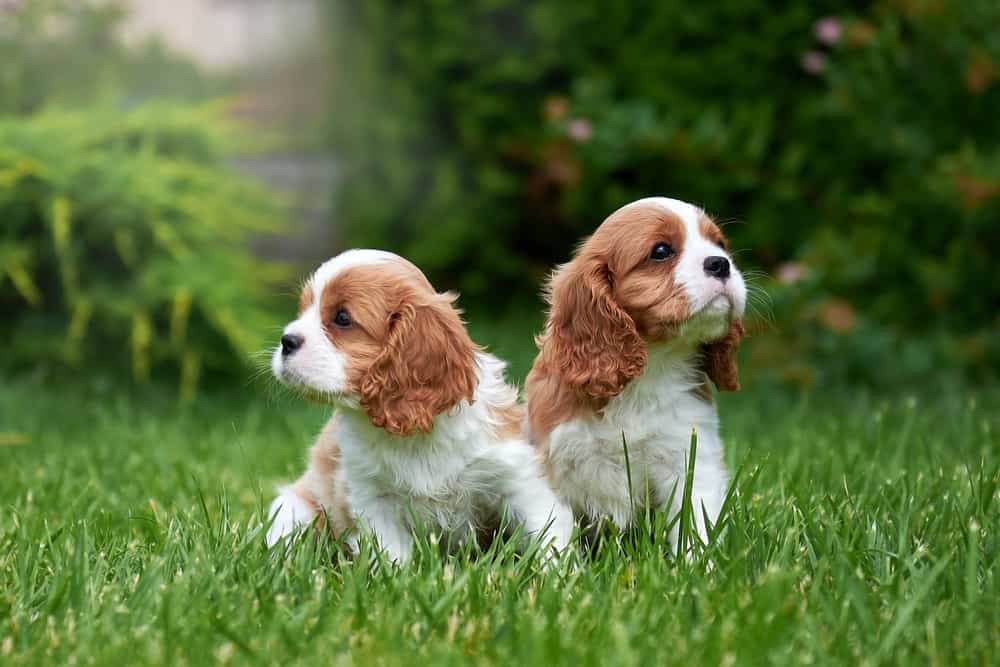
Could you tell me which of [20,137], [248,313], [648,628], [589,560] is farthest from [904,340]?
[20,137]

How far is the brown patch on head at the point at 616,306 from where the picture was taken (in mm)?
3342

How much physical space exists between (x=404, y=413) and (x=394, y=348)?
0.19 meters

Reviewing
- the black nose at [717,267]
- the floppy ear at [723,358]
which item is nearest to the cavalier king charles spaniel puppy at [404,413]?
the floppy ear at [723,358]

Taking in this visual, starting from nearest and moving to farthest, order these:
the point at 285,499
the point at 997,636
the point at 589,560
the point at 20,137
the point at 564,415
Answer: the point at 997,636 < the point at 589,560 < the point at 564,415 < the point at 285,499 < the point at 20,137

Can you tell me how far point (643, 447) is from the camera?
344cm

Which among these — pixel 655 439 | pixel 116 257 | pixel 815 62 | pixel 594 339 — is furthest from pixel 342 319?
pixel 815 62

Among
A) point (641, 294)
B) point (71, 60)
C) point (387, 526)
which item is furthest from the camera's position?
point (71, 60)

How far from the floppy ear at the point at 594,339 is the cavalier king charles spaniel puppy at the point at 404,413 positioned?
0.88ft

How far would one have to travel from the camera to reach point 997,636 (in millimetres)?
2600

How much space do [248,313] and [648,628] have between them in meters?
4.65

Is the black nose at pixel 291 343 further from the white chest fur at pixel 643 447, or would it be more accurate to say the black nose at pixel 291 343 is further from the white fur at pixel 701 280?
the white fur at pixel 701 280

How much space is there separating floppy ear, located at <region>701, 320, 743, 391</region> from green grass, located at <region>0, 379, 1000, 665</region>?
0.36 m

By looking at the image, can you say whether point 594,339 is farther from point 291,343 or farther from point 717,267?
point 291,343

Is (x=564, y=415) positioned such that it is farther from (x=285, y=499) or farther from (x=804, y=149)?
(x=804, y=149)
